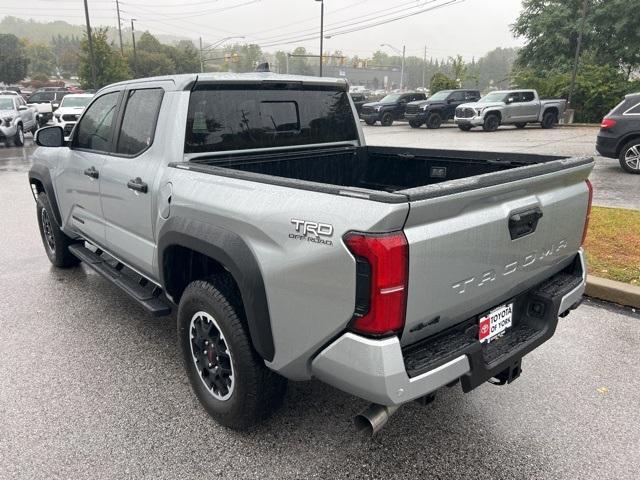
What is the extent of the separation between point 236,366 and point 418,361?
986mm

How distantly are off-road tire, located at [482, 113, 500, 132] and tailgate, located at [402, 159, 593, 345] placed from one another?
2150 cm

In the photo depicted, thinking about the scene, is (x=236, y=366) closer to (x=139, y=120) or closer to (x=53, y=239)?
(x=139, y=120)

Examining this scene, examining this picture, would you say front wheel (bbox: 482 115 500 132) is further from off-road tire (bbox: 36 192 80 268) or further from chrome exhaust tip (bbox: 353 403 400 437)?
chrome exhaust tip (bbox: 353 403 400 437)

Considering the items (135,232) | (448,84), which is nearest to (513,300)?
(135,232)

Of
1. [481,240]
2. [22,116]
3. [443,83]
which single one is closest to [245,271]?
[481,240]

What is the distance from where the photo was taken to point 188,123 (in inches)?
127

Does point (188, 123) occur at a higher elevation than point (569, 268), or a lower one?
higher

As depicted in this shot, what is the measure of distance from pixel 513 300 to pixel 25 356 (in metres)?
3.39

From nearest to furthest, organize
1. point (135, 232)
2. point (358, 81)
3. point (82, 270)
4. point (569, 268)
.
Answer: point (569, 268) → point (135, 232) → point (82, 270) → point (358, 81)

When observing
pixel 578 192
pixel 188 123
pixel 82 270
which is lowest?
pixel 82 270

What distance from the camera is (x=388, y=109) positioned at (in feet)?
92.5

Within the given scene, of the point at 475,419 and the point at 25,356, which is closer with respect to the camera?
the point at 475,419

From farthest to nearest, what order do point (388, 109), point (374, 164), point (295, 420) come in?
1. point (388, 109)
2. point (374, 164)
3. point (295, 420)

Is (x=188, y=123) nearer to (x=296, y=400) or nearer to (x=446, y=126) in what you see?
(x=296, y=400)
